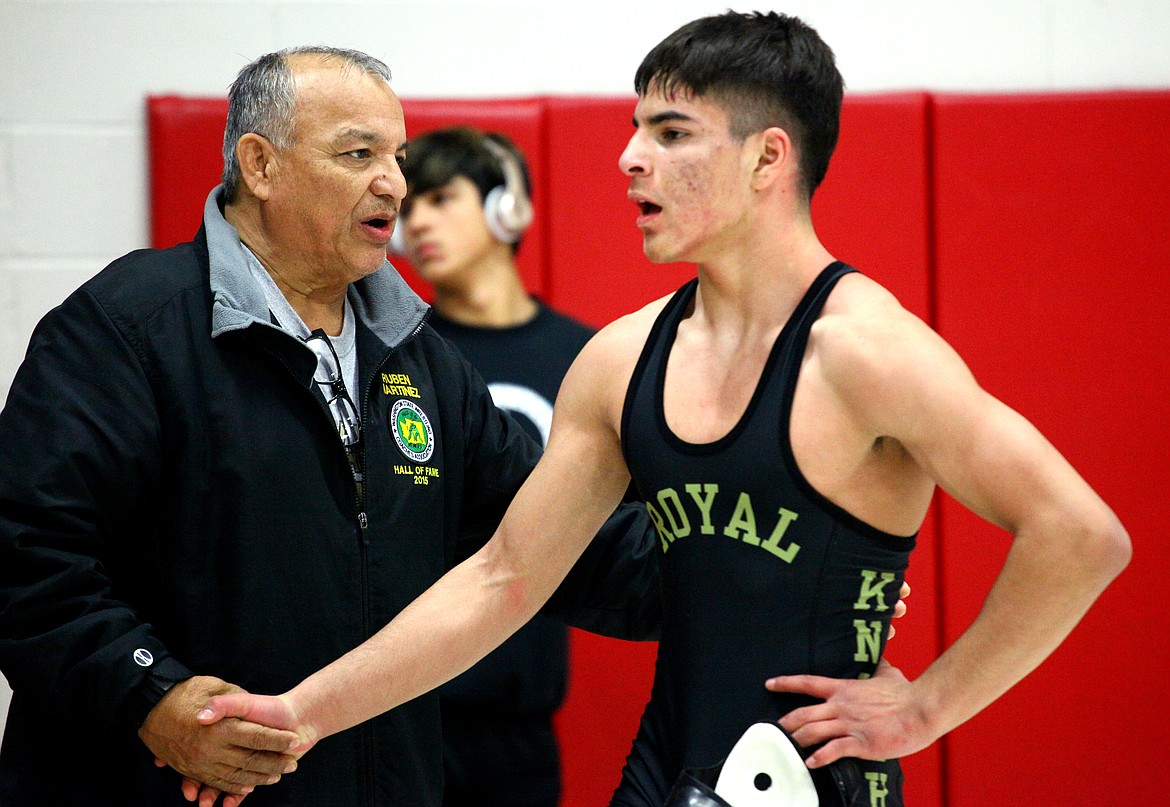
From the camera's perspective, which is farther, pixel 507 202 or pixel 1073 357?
pixel 1073 357

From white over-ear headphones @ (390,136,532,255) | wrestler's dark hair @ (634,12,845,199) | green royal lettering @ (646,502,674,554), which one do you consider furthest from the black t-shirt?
wrestler's dark hair @ (634,12,845,199)

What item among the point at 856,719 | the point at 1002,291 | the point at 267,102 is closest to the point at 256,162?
the point at 267,102

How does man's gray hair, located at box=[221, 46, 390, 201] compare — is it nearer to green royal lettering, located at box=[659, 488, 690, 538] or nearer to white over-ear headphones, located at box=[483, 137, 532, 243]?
green royal lettering, located at box=[659, 488, 690, 538]

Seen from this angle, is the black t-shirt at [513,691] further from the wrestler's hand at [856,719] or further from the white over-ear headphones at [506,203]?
the wrestler's hand at [856,719]

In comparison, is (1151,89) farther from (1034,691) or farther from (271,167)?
(271,167)

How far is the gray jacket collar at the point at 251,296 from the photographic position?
1.76m

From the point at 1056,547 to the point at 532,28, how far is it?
228cm

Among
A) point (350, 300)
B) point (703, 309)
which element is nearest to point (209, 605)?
point (350, 300)

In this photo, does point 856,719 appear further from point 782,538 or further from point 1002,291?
point 1002,291

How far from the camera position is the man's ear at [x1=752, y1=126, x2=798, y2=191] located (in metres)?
1.51

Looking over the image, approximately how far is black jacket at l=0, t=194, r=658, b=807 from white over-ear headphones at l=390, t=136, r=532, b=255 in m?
1.04

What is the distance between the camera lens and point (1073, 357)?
3137 millimetres

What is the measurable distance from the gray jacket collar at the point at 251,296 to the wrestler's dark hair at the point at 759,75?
573mm

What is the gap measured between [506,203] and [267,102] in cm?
99
